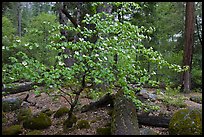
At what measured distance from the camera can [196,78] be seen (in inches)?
531

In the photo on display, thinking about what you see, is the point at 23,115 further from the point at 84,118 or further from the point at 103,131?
the point at 103,131

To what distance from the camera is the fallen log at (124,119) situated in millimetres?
4297

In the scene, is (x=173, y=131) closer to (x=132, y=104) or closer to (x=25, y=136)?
(x=132, y=104)

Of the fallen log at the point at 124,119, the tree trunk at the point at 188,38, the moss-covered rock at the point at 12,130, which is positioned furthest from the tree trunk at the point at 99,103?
the tree trunk at the point at 188,38

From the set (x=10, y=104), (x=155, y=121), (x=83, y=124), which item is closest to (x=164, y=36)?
(x=155, y=121)

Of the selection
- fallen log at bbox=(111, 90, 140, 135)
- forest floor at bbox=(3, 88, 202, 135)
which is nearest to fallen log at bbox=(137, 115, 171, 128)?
forest floor at bbox=(3, 88, 202, 135)

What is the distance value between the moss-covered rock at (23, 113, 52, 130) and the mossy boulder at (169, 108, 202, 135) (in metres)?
2.96

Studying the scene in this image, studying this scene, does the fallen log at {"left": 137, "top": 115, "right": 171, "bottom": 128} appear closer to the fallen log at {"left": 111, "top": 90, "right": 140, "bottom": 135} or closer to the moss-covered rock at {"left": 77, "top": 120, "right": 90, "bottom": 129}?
the fallen log at {"left": 111, "top": 90, "right": 140, "bottom": 135}

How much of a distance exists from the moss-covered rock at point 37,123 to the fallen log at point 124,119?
175 centimetres

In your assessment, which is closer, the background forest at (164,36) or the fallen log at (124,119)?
the fallen log at (124,119)

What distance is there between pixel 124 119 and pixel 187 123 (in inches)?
50.4

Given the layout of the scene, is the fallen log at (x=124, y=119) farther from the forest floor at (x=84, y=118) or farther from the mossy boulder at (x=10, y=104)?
the mossy boulder at (x=10, y=104)

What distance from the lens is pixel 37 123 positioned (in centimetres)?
548

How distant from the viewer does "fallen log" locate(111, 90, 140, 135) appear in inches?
169
